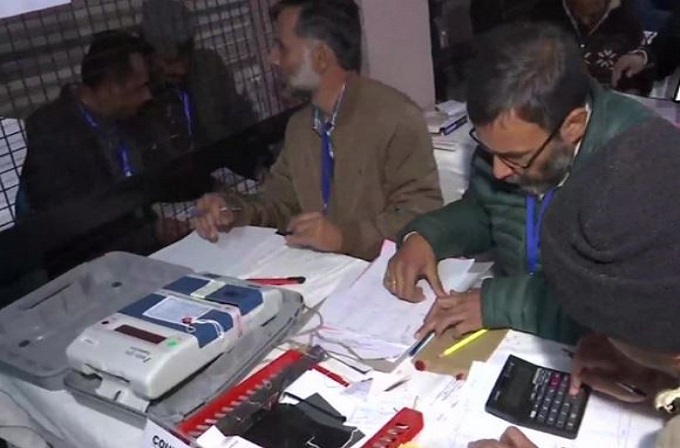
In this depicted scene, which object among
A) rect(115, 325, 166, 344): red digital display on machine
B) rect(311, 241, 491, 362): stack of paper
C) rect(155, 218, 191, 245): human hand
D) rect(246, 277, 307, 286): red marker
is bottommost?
rect(155, 218, 191, 245): human hand

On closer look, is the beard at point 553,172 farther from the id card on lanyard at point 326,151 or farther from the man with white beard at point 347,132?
the id card on lanyard at point 326,151

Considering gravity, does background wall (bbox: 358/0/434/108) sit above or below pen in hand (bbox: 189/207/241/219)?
above

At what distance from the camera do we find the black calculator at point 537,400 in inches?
42.7

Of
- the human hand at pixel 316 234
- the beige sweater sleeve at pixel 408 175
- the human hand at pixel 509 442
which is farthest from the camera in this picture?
the beige sweater sleeve at pixel 408 175

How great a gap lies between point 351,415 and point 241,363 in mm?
220

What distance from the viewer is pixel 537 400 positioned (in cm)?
113

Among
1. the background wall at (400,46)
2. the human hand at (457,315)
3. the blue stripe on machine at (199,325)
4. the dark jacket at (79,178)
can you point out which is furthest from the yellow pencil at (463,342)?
the background wall at (400,46)

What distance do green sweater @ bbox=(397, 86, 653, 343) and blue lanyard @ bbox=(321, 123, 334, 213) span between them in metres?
0.41

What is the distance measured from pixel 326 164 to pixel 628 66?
114 centimetres

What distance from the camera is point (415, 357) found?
1270mm

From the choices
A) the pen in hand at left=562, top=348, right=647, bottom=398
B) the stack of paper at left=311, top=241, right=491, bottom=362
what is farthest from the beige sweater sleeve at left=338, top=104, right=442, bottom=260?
the pen in hand at left=562, top=348, right=647, bottom=398

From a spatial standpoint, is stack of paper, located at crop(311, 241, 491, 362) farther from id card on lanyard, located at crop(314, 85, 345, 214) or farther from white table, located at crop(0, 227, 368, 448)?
id card on lanyard, located at crop(314, 85, 345, 214)

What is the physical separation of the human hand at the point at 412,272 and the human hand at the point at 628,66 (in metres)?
1.34

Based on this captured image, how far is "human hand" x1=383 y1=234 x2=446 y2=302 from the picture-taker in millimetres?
1425
